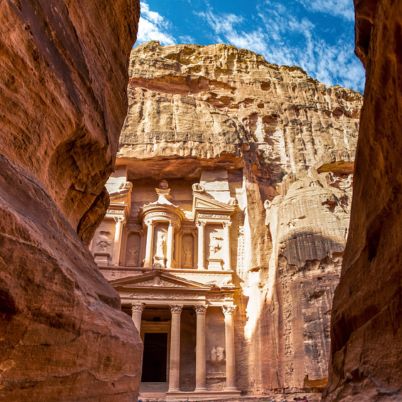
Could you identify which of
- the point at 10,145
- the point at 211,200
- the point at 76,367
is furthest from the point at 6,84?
the point at 211,200

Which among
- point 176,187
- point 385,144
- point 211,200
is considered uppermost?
point 176,187

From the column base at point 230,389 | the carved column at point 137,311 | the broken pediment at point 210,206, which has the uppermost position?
the broken pediment at point 210,206

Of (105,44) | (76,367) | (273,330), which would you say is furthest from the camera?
(273,330)

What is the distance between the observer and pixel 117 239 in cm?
2331

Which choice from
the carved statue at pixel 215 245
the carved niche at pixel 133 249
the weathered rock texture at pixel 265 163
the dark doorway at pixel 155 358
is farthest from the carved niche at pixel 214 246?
the dark doorway at pixel 155 358

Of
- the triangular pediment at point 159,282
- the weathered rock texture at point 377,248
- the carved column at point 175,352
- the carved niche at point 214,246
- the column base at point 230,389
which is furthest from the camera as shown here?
the carved niche at point 214,246

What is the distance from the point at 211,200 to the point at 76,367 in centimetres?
2179

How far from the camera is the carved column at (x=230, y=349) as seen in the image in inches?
734

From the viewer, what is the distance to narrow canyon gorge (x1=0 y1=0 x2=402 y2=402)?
288 centimetres

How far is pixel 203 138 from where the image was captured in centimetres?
2612

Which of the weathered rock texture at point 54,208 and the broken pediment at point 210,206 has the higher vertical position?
the broken pediment at point 210,206

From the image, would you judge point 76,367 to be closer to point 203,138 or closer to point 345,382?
point 345,382

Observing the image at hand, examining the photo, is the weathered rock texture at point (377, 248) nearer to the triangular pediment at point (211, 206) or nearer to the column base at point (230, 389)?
the column base at point (230, 389)

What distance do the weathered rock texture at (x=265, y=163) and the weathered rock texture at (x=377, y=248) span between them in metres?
10.4
